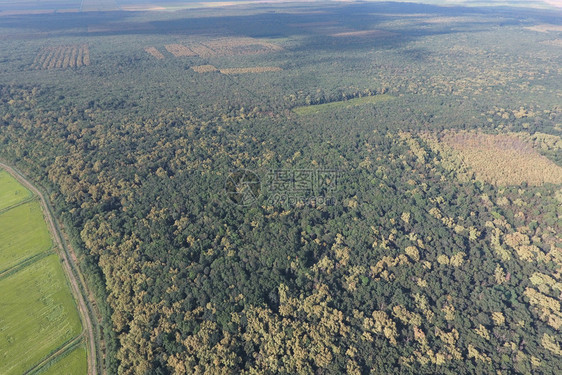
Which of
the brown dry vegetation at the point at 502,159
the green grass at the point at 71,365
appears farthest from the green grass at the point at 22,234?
the brown dry vegetation at the point at 502,159

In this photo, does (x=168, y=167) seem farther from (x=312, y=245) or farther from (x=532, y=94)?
(x=532, y=94)

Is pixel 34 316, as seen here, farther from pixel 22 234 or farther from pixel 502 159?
pixel 502 159

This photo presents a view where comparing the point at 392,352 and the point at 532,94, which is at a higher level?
the point at 532,94

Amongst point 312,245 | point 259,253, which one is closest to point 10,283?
point 259,253

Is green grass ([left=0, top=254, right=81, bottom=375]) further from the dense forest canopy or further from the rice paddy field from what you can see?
the dense forest canopy

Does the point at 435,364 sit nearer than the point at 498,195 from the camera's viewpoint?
Yes

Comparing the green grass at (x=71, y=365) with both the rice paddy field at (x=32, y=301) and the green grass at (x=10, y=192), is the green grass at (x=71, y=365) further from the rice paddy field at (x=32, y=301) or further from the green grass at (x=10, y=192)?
the green grass at (x=10, y=192)
